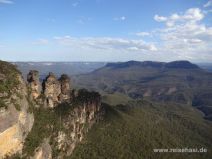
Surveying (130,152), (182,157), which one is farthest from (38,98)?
(182,157)

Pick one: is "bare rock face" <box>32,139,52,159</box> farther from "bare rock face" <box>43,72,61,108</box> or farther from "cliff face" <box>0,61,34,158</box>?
"bare rock face" <box>43,72,61,108</box>

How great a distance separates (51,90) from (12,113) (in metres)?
44.7

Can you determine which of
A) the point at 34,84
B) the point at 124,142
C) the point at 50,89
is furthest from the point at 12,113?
the point at 124,142

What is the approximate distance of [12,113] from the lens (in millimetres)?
87375

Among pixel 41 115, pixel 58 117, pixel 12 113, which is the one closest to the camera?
pixel 12 113

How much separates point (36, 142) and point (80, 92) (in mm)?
56666

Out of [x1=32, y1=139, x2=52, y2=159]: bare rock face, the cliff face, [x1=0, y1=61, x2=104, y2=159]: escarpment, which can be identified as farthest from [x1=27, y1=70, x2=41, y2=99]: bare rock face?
[x1=32, y1=139, x2=52, y2=159]: bare rock face

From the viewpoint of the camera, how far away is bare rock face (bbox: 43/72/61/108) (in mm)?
128613

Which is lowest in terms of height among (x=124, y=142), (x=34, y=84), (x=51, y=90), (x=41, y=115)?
(x=124, y=142)

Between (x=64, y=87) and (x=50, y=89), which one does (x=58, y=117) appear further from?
(x=64, y=87)

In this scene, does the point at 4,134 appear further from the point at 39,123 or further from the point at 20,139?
the point at 39,123

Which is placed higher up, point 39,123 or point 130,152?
point 39,123

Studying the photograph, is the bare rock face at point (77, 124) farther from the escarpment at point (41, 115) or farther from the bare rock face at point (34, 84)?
the bare rock face at point (34, 84)

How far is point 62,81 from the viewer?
140000 mm
